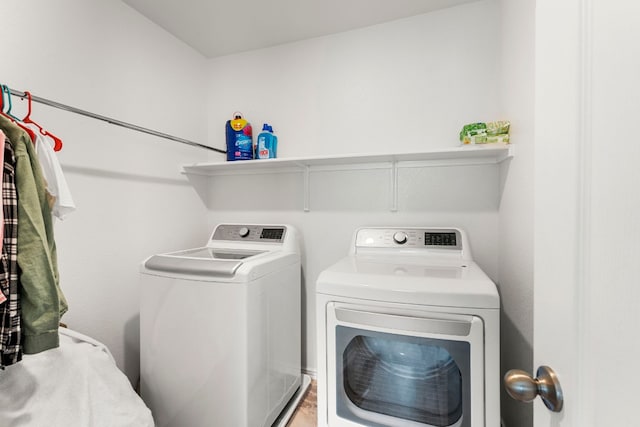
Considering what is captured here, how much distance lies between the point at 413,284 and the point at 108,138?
6.04ft

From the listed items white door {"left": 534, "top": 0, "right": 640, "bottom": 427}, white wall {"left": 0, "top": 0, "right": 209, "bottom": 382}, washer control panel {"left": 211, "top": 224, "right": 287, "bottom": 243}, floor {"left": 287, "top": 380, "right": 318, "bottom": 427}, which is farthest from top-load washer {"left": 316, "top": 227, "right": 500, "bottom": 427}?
white wall {"left": 0, "top": 0, "right": 209, "bottom": 382}

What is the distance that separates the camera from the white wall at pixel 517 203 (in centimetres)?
111

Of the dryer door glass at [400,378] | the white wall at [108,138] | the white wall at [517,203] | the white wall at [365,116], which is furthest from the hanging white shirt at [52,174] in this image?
the white wall at [517,203]

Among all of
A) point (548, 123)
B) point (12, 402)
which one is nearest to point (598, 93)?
point (548, 123)

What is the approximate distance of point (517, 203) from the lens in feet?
4.19

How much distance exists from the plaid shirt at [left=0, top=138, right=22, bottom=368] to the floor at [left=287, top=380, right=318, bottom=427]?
1383mm

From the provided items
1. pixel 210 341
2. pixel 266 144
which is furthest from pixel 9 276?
pixel 266 144

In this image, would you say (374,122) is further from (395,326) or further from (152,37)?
(152,37)

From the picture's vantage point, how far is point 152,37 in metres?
1.88

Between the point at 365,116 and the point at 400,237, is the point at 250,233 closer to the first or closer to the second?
the point at 400,237

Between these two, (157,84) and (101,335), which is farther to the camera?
(157,84)

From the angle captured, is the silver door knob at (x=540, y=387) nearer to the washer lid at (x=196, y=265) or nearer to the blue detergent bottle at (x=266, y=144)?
the washer lid at (x=196, y=265)

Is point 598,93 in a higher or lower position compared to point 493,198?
higher

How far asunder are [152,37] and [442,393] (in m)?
2.63
